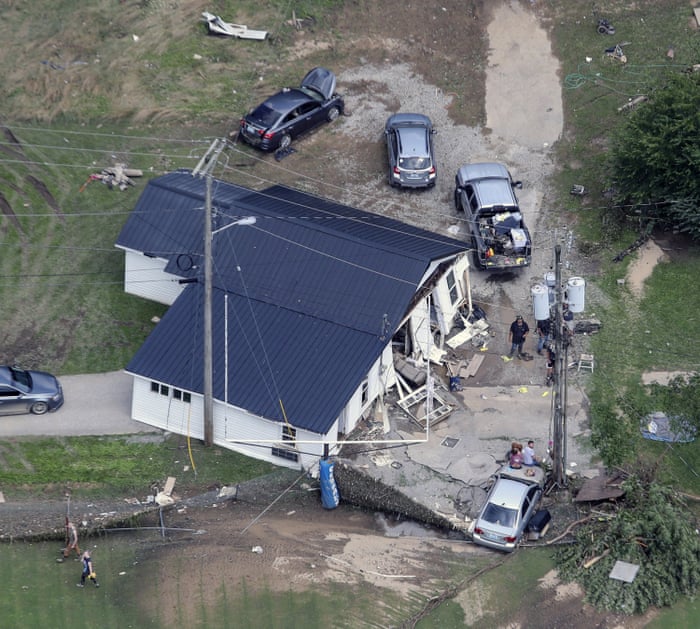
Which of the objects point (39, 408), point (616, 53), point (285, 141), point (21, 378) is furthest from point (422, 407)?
point (616, 53)

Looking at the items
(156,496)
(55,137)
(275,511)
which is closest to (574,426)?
(275,511)

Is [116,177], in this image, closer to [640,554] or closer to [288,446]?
[288,446]

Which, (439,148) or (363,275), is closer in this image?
(363,275)

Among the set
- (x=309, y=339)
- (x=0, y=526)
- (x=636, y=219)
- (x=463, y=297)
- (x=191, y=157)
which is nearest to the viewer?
(x=0, y=526)

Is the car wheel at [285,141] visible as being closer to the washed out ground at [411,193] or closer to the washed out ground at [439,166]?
the washed out ground at [411,193]

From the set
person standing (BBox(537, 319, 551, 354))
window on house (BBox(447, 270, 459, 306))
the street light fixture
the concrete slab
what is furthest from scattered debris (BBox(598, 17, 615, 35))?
the street light fixture

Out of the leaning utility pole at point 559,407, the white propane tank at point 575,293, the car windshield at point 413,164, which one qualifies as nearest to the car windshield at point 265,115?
Answer: the car windshield at point 413,164

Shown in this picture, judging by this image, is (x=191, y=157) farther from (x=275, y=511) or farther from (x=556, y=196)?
(x=275, y=511)
